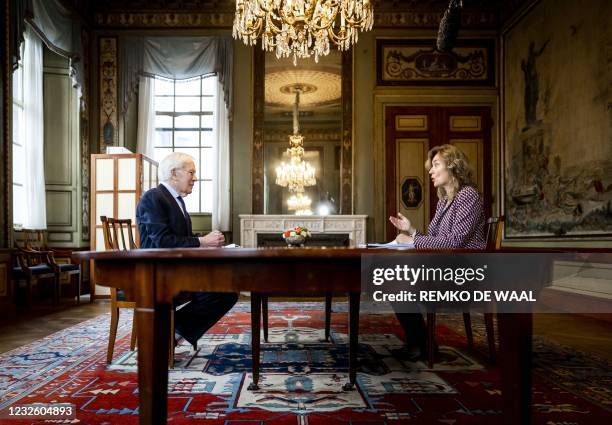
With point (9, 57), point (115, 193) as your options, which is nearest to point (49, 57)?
point (9, 57)

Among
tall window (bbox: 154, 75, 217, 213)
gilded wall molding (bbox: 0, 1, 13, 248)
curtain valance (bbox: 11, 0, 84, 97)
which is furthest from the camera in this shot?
tall window (bbox: 154, 75, 217, 213)

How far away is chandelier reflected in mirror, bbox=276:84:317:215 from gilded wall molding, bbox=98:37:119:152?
8.59 ft

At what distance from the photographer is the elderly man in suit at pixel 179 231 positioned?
2785 millimetres

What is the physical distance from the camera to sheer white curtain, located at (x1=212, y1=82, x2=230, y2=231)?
702 centimetres

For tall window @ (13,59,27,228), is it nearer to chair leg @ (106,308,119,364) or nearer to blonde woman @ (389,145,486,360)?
chair leg @ (106,308,119,364)

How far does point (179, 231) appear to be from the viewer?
9.66 feet

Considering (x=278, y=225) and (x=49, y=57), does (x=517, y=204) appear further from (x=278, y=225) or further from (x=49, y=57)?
(x=49, y=57)

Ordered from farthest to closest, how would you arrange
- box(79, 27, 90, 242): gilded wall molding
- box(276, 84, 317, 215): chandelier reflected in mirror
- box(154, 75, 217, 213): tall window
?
box(154, 75, 217, 213): tall window, box(276, 84, 317, 215): chandelier reflected in mirror, box(79, 27, 90, 242): gilded wall molding

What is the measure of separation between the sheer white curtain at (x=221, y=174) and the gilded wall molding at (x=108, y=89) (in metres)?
1.53

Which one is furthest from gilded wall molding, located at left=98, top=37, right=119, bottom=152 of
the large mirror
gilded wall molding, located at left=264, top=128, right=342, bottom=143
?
gilded wall molding, located at left=264, top=128, right=342, bottom=143

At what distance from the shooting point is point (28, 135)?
6.03 meters

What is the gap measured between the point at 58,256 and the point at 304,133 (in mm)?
3937

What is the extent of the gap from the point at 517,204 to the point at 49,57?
277 inches

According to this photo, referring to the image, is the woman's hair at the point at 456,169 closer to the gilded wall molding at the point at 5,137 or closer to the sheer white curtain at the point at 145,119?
the gilded wall molding at the point at 5,137
